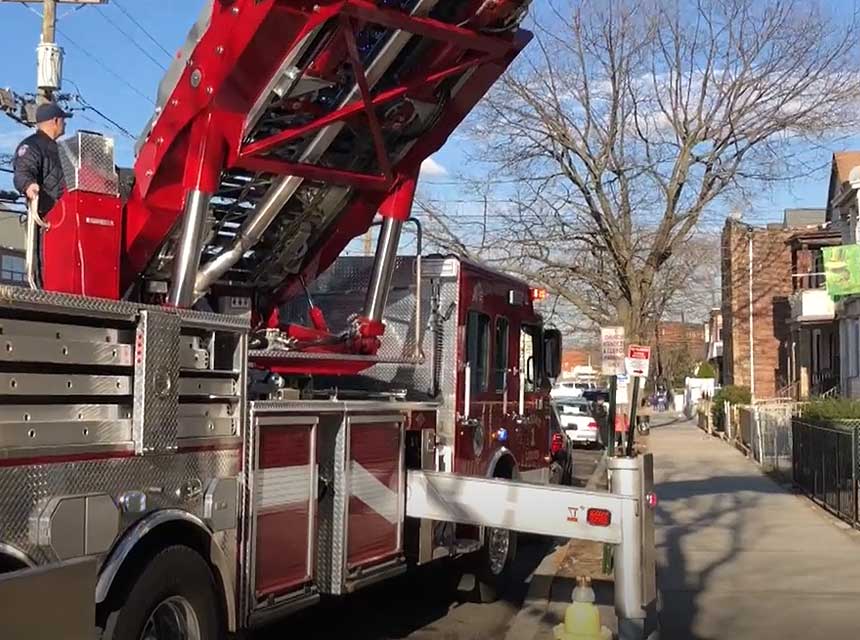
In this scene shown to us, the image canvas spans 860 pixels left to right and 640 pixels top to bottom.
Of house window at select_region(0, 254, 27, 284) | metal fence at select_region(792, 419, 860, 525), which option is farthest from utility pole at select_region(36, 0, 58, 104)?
metal fence at select_region(792, 419, 860, 525)

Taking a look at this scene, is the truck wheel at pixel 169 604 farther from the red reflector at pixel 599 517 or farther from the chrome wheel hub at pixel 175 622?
the red reflector at pixel 599 517

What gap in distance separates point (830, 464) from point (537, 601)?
729cm

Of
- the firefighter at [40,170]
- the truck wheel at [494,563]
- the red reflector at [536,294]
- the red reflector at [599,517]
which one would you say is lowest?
the truck wheel at [494,563]

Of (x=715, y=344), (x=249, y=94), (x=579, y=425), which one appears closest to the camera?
(x=249, y=94)

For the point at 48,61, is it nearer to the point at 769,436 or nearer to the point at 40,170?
the point at 40,170

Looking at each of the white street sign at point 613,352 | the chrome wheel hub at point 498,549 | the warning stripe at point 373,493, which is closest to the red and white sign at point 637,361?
the white street sign at point 613,352

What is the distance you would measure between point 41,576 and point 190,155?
2844 millimetres

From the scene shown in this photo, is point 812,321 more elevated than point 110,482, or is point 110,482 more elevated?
point 812,321

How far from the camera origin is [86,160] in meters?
5.50

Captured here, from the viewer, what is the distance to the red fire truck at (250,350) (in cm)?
410

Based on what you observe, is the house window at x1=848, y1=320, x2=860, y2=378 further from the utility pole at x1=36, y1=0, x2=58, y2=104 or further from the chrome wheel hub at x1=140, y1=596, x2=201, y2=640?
the chrome wheel hub at x1=140, y1=596, x2=201, y2=640

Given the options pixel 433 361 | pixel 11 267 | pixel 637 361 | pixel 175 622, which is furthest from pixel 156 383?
pixel 11 267

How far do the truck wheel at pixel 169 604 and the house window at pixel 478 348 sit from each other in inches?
157

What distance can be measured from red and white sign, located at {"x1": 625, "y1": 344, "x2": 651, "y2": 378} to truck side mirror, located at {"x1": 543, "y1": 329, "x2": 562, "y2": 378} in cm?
84
